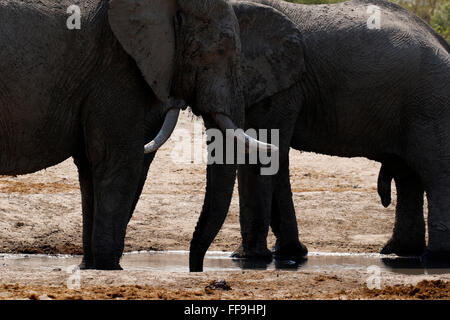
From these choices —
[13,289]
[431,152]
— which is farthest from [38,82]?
[431,152]

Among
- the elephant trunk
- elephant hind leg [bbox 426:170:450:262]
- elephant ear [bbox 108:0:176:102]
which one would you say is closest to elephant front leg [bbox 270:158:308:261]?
elephant hind leg [bbox 426:170:450:262]

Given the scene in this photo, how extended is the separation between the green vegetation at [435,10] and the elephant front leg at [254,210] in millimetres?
11873

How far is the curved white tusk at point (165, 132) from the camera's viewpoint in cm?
822

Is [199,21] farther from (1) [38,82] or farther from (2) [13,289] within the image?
(2) [13,289]

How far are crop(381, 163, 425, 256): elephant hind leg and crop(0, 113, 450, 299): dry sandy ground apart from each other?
28cm

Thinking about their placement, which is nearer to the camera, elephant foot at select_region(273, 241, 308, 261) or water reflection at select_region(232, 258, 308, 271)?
water reflection at select_region(232, 258, 308, 271)

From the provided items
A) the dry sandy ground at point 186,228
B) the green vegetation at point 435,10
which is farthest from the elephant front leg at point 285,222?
the green vegetation at point 435,10

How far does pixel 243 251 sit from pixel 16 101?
302 cm

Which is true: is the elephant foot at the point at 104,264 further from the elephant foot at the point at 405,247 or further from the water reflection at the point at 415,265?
the elephant foot at the point at 405,247

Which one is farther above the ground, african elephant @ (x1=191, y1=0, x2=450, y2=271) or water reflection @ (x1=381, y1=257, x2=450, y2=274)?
african elephant @ (x1=191, y1=0, x2=450, y2=271)

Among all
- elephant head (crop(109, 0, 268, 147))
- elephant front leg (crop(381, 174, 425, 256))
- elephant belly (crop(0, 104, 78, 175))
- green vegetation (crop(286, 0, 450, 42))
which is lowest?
elephant front leg (crop(381, 174, 425, 256))

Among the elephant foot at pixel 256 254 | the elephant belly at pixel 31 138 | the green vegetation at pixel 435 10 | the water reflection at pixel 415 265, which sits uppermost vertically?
the green vegetation at pixel 435 10

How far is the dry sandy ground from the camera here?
6418 mm

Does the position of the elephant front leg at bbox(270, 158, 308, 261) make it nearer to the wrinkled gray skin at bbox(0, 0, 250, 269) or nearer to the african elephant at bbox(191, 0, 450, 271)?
the african elephant at bbox(191, 0, 450, 271)
